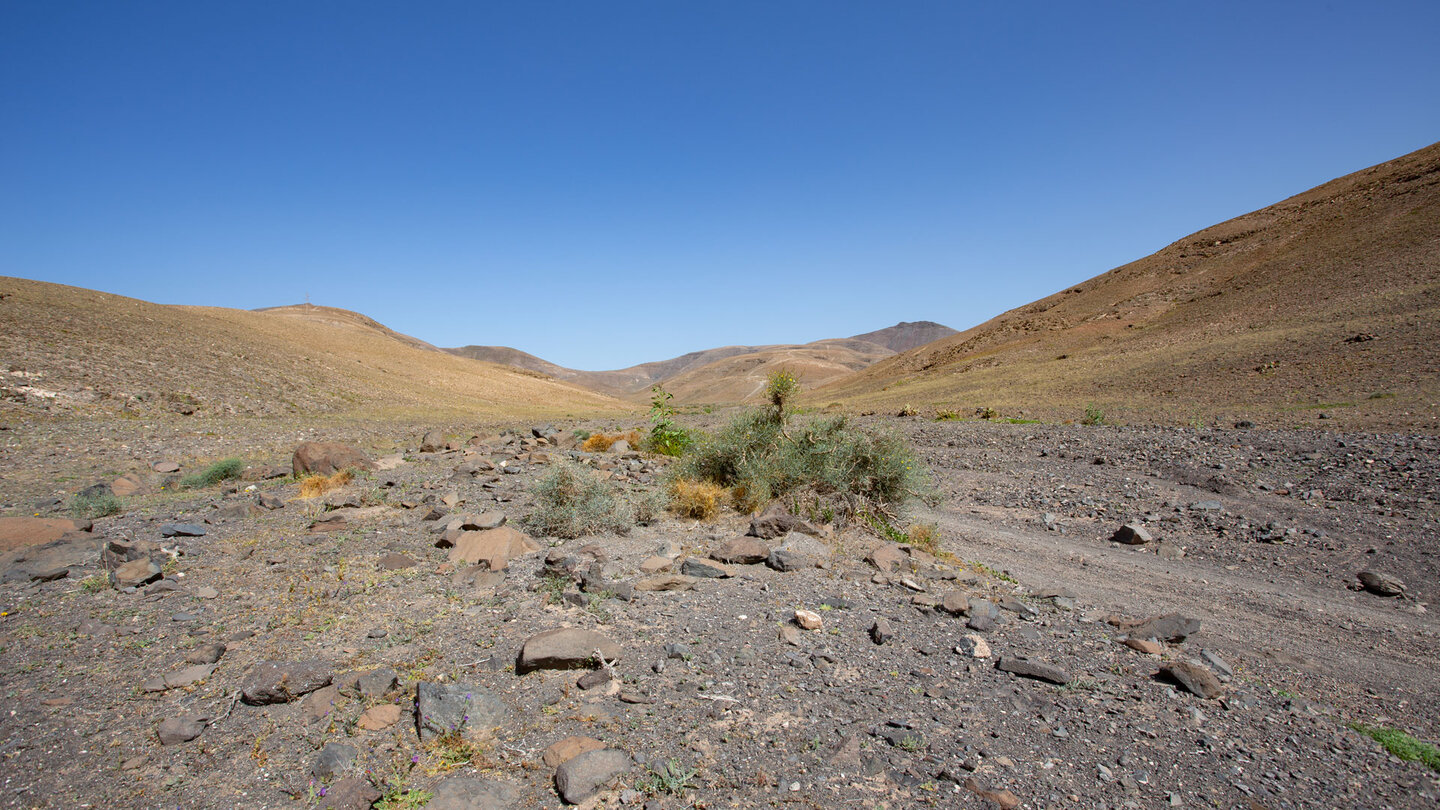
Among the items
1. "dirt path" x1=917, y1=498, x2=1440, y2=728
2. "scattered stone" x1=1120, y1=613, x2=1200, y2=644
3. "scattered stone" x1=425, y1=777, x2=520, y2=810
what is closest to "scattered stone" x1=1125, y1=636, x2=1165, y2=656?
"scattered stone" x1=1120, y1=613, x2=1200, y2=644

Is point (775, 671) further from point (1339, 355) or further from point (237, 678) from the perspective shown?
point (1339, 355)

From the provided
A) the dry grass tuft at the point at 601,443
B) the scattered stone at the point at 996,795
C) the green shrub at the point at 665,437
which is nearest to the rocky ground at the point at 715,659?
the scattered stone at the point at 996,795

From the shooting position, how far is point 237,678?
4.34 meters

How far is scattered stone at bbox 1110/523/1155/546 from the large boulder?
523 inches

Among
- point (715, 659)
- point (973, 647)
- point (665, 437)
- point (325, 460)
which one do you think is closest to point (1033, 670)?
point (973, 647)

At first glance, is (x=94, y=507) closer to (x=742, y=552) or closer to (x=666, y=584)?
(x=666, y=584)

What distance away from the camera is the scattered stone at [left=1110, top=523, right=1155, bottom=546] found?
8398 millimetres

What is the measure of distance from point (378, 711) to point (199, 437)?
20166mm

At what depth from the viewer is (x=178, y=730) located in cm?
370

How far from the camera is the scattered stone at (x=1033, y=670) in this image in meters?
4.32

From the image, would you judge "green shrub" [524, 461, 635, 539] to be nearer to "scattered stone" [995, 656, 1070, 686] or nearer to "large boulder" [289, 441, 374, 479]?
"scattered stone" [995, 656, 1070, 686]

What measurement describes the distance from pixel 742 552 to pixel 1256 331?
1232 inches

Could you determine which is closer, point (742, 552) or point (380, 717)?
point (380, 717)

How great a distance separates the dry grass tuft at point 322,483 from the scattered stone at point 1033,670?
10351mm
